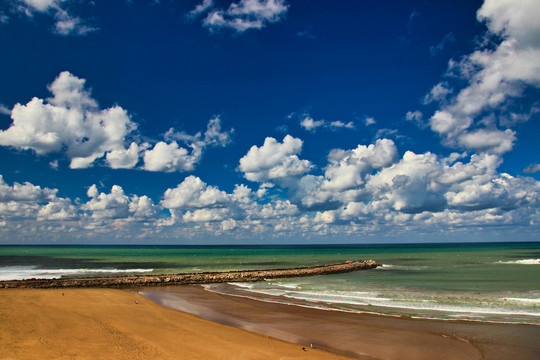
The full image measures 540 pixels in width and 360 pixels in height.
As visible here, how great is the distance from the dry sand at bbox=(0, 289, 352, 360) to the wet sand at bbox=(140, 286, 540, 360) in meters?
1.56

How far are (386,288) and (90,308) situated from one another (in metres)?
25.5

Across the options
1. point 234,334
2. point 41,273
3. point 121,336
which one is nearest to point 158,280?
point 121,336

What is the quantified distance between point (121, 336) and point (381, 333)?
12.5 meters

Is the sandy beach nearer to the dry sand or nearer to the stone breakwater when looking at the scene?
the dry sand

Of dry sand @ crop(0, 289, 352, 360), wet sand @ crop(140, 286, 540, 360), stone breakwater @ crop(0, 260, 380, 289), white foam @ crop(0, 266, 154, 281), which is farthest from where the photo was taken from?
white foam @ crop(0, 266, 154, 281)

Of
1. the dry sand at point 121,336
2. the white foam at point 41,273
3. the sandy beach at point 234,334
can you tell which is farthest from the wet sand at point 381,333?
the white foam at point 41,273

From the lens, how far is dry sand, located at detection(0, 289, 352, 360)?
1276 cm

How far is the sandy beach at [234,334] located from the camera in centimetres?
1309

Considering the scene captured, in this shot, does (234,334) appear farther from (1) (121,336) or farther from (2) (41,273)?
(2) (41,273)

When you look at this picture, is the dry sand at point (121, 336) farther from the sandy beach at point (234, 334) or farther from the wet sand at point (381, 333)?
the wet sand at point (381, 333)

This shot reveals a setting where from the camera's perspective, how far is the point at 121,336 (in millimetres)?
14992

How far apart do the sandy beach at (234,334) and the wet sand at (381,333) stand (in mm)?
42

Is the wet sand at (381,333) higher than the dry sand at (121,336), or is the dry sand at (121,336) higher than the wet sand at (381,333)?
the dry sand at (121,336)

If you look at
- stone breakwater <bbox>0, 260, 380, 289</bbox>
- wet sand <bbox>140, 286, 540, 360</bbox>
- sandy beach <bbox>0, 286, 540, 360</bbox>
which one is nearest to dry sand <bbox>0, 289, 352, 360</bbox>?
sandy beach <bbox>0, 286, 540, 360</bbox>
